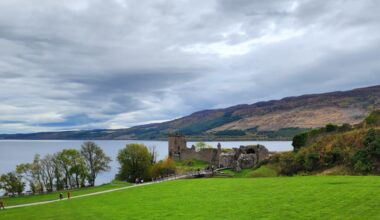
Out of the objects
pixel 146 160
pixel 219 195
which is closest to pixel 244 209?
pixel 219 195

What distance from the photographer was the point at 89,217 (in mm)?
25203

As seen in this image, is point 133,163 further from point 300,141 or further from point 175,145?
point 300,141

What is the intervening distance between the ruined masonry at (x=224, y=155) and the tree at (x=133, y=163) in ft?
42.7

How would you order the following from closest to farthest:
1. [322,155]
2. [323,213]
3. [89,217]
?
[323,213]
[89,217]
[322,155]

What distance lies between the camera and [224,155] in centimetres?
7844

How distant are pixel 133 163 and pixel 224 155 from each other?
19.6 meters

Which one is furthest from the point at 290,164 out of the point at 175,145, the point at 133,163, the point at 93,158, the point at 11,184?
the point at 11,184

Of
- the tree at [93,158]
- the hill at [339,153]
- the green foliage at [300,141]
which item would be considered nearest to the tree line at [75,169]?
the tree at [93,158]

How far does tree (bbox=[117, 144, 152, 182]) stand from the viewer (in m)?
81.4

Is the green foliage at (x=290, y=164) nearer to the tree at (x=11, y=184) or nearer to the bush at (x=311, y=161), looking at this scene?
the bush at (x=311, y=161)

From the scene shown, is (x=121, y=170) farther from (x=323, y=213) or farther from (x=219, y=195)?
(x=323, y=213)

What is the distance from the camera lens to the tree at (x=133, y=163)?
81.4 meters

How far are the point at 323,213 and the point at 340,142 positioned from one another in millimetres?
32076

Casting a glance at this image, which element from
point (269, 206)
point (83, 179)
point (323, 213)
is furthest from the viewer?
point (83, 179)
